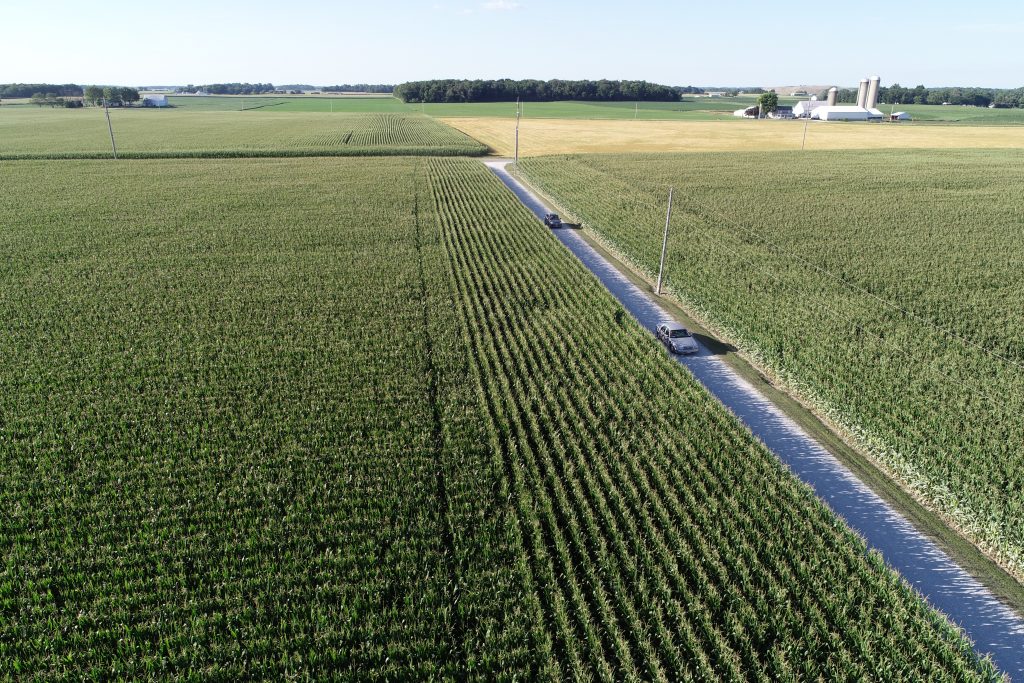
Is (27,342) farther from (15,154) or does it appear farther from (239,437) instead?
(15,154)

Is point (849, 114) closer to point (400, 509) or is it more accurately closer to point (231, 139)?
point (231, 139)

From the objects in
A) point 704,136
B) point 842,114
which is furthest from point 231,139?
point 842,114

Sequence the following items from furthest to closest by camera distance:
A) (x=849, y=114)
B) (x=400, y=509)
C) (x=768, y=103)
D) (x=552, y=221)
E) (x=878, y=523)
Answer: (x=768, y=103) < (x=849, y=114) < (x=552, y=221) < (x=878, y=523) < (x=400, y=509)

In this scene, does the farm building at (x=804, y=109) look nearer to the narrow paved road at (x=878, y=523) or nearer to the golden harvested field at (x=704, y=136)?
the golden harvested field at (x=704, y=136)

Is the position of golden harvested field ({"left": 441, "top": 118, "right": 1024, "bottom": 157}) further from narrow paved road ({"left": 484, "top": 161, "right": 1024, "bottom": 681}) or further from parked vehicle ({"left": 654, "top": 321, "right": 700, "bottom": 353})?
narrow paved road ({"left": 484, "top": 161, "right": 1024, "bottom": 681})

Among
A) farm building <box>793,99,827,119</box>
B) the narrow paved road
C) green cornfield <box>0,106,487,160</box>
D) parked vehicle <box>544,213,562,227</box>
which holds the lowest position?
the narrow paved road

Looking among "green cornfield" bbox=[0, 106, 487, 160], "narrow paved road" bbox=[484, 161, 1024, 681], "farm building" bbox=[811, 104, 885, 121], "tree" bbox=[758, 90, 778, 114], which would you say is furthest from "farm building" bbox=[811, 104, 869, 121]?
"narrow paved road" bbox=[484, 161, 1024, 681]

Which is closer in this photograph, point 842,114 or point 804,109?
point 842,114
